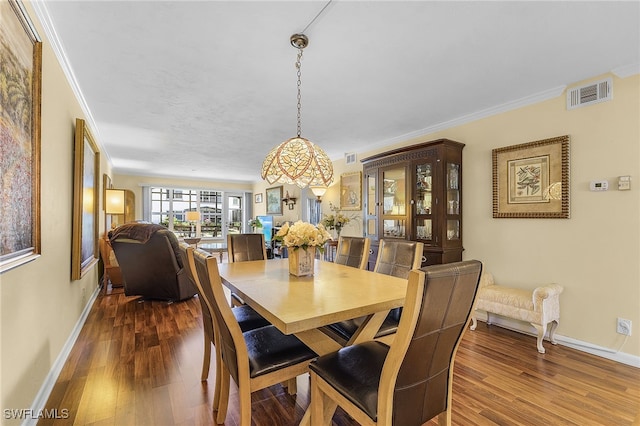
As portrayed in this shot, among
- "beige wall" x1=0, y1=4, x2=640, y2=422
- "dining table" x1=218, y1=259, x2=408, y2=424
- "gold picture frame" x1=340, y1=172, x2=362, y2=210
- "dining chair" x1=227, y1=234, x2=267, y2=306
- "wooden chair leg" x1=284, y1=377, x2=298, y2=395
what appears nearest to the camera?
"dining table" x1=218, y1=259, x2=408, y2=424

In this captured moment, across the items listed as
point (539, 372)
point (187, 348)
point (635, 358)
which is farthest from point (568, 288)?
point (187, 348)

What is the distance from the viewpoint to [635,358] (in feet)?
7.94

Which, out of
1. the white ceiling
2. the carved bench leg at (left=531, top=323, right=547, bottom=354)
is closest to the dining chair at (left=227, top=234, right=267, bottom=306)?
the white ceiling

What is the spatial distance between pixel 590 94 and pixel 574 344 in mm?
2273

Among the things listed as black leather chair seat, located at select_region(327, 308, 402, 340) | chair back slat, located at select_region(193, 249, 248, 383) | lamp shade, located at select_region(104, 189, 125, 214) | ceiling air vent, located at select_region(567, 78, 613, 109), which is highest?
ceiling air vent, located at select_region(567, 78, 613, 109)

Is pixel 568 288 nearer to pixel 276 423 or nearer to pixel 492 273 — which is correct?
pixel 492 273

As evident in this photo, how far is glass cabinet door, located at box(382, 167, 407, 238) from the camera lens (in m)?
3.89

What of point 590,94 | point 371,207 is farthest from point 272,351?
point 590,94

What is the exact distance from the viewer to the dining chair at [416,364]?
104cm

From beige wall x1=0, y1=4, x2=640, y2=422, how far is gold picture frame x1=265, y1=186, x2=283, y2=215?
5093 mm

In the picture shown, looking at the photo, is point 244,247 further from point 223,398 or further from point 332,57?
point 332,57

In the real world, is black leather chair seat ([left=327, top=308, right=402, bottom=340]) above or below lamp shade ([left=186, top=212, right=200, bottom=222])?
below

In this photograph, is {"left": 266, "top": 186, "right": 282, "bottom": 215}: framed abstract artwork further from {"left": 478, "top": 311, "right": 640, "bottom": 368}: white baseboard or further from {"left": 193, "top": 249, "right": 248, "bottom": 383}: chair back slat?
{"left": 193, "top": 249, "right": 248, "bottom": 383}: chair back slat

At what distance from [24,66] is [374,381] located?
2.28m
